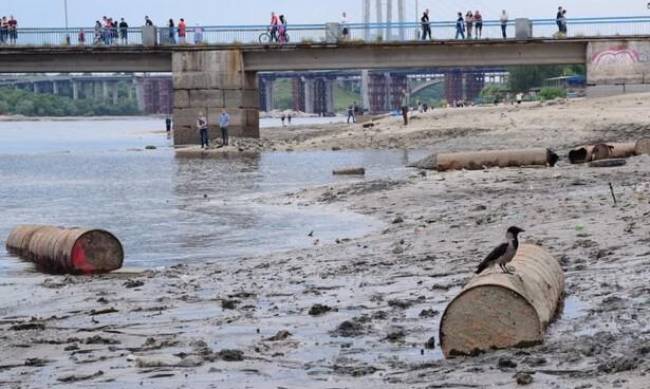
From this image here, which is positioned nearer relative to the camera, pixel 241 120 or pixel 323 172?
pixel 323 172

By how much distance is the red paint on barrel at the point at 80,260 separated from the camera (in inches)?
627

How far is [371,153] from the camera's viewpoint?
48906 millimetres

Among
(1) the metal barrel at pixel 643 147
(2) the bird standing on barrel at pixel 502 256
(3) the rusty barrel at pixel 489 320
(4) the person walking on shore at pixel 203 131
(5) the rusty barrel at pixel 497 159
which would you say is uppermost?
(2) the bird standing on barrel at pixel 502 256

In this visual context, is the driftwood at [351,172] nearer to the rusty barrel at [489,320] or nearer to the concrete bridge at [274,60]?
the rusty barrel at [489,320]

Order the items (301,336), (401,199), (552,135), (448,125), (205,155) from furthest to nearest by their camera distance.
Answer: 1. (448,125)
2. (205,155)
3. (552,135)
4. (401,199)
5. (301,336)

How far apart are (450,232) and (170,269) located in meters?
3.50

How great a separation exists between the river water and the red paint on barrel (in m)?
0.90

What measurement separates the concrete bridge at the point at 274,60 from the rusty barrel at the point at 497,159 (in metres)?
30.8

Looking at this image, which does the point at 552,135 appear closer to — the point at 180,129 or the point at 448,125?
the point at 448,125

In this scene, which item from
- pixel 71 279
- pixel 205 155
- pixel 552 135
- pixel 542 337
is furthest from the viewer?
pixel 205 155

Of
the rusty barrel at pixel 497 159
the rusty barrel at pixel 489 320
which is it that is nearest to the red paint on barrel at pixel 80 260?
the rusty barrel at pixel 489 320

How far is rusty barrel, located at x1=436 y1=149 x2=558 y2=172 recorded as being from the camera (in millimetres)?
29656

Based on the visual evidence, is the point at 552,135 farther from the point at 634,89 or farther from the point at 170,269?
the point at 170,269

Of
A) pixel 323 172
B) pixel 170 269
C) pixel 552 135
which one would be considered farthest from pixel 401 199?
pixel 552 135
